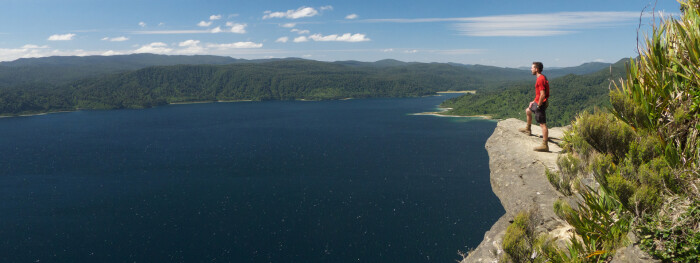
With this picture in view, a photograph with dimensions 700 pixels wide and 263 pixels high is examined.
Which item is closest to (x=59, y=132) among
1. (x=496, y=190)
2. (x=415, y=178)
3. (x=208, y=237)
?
(x=208, y=237)

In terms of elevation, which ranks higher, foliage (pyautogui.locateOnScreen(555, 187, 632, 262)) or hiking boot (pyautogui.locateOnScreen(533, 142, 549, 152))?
hiking boot (pyautogui.locateOnScreen(533, 142, 549, 152))

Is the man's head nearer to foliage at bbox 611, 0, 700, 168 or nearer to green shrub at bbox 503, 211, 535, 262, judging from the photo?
foliage at bbox 611, 0, 700, 168

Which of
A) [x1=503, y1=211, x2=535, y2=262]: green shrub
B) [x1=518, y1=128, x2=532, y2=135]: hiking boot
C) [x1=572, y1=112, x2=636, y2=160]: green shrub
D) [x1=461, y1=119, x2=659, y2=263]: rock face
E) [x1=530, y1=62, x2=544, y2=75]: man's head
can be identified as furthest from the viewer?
[x1=518, y1=128, x2=532, y2=135]: hiking boot

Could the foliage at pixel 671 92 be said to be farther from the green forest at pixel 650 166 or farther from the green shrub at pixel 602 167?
the green shrub at pixel 602 167

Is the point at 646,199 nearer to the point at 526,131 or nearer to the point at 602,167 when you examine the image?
the point at 602,167

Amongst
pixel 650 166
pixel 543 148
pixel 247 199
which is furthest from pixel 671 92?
pixel 247 199

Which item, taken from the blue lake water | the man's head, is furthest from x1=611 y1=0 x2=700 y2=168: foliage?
the blue lake water

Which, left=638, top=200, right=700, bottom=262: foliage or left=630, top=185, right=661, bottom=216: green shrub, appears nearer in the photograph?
left=638, top=200, right=700, bottom=262: foliage
